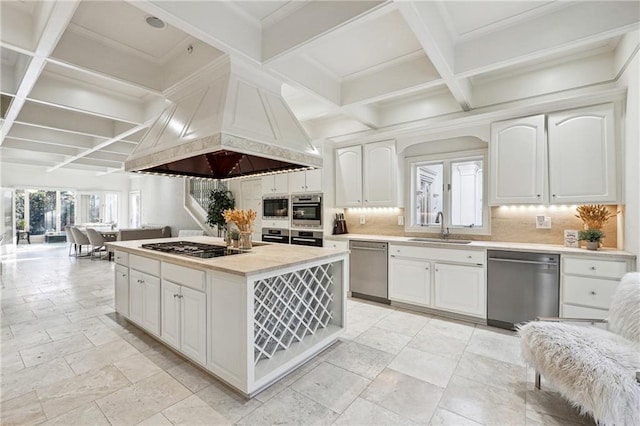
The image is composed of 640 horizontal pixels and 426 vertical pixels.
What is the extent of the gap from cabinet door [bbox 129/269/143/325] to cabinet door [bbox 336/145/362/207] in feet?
9.52

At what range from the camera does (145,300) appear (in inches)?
115

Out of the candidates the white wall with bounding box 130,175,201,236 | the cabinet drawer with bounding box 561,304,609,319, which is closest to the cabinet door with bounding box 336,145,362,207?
the cabinet drawer with bounding box 561,304,609,319

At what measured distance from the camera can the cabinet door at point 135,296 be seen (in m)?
3.02

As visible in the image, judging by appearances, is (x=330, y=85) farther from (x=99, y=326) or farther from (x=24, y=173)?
(x=24, y=173)

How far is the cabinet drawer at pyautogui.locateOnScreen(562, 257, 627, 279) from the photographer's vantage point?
263cm

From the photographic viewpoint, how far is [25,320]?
3465 mm

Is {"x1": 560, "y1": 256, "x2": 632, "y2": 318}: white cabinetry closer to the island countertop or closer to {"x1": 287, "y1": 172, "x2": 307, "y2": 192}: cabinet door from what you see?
the island countertop

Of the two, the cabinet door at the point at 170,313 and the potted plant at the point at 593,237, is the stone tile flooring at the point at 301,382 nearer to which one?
the cabinet door at the point at 170,313

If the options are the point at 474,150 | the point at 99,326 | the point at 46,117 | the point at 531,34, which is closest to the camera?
the point at 531,34

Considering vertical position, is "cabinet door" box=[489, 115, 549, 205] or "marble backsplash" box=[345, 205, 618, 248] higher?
"cabinet door" box=[489, 115, 549, 205]

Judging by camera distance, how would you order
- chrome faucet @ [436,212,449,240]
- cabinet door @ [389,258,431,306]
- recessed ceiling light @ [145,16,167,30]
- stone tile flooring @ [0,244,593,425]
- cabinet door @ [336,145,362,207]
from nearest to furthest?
stone tile flooring @ [0,244,593,425]
recessed ceiling light @ [145,16,167,30]
cabinet door @ [389,258,431,306]
chrome faucet @ [436,212,449,240]
cabinet door @ [336,145,362,207]

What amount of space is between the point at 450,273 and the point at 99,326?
4114 mm

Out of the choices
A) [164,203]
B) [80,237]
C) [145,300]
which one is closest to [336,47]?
[145,300]

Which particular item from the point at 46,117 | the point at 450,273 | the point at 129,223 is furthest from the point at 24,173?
the point at 450,273
